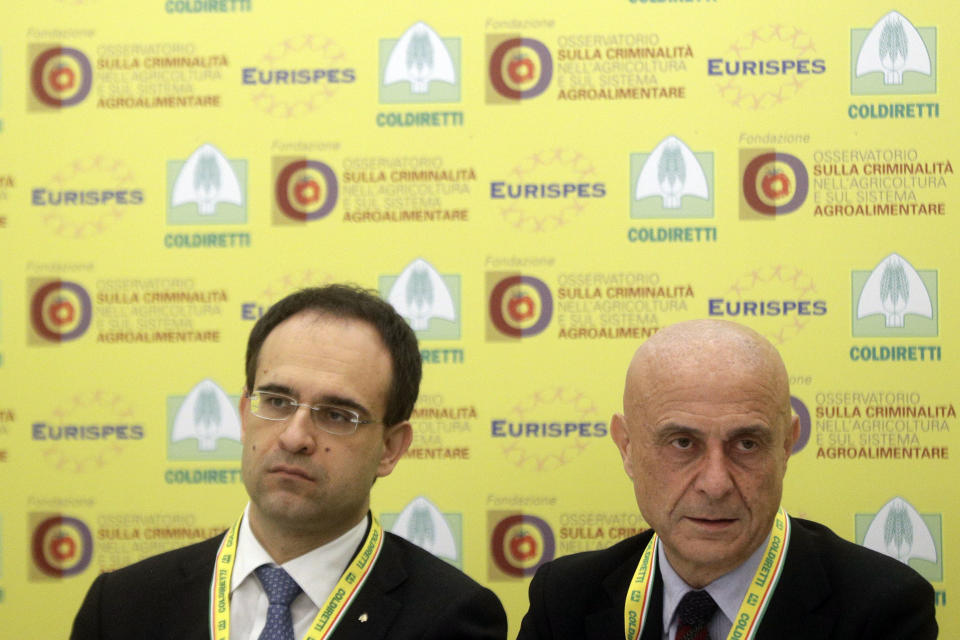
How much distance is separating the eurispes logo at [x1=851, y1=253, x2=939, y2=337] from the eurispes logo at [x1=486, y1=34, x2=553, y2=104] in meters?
1.24

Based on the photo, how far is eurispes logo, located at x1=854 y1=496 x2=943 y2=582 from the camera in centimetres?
311

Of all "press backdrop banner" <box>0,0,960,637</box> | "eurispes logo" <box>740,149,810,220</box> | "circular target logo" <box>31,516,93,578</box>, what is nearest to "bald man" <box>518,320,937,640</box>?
"press backdrop banner" <box>0,0,960,637</box>

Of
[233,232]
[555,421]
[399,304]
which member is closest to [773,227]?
[555,421]

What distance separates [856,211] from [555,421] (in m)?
1.22

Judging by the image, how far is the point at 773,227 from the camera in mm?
3188

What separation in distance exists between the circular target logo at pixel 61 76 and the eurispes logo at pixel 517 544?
6.77ft

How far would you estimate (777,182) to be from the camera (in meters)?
3.18

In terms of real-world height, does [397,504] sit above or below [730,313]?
below

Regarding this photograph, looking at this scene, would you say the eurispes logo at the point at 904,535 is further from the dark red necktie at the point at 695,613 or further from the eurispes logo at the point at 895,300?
the dark red necktie at the point at 695,613

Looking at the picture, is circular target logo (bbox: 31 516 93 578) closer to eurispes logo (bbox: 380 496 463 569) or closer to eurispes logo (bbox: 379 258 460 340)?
eurispes logo (bbox: 380 496 463 569)

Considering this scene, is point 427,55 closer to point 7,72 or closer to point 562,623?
point 7,72

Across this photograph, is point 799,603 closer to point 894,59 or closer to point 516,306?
point 516,306

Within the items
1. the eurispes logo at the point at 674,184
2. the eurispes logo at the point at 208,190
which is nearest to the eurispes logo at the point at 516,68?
the eurispes logo at the point at 674,184

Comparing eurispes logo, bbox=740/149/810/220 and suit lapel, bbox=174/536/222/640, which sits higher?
eurispes logo, bbox=740/149/810/220
